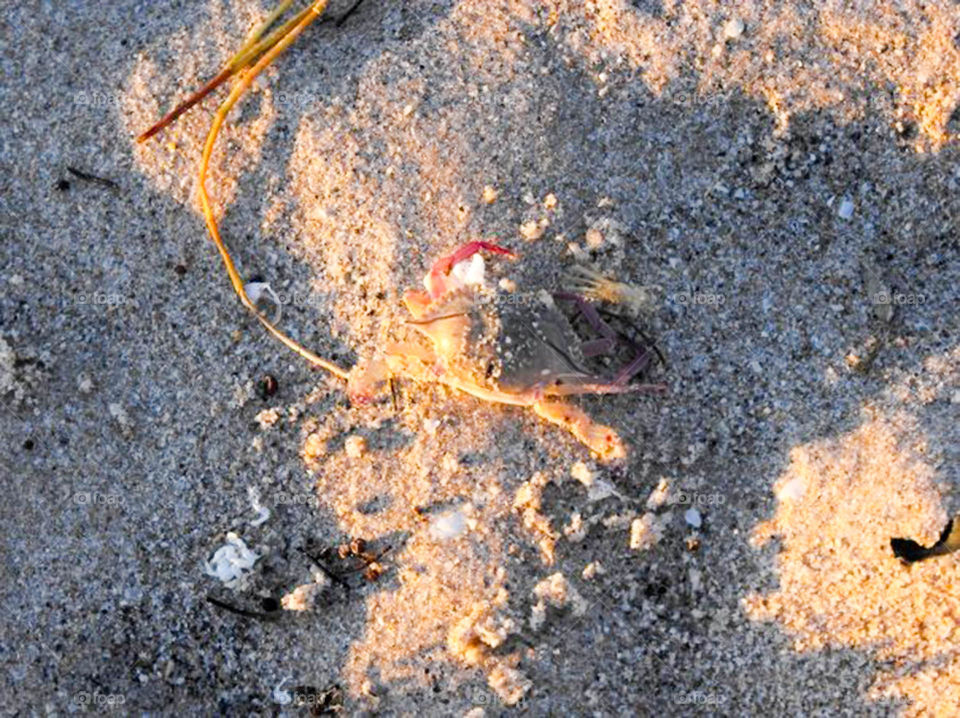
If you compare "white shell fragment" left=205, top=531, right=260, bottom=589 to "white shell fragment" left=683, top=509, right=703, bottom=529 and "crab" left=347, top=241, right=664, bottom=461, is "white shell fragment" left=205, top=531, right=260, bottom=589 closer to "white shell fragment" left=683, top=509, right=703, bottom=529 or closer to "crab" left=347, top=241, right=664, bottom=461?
"crab" left=347, top=241, right=664, bottom=461

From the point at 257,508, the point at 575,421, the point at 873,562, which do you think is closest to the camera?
the point at 873,562

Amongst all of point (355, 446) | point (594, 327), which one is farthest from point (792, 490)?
point (355, 446)

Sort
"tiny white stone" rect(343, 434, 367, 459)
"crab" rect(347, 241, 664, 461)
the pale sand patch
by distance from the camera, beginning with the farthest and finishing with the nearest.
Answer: "tiny white stone" rect(343, 434, 367, 459), "crab" rect(347, 241, 664, 461), the pale sand patch

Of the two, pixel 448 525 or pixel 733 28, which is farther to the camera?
pixel 733 28

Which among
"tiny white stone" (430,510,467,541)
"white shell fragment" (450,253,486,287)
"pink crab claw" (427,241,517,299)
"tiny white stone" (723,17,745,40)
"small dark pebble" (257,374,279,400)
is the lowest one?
"tiny white stone" (430,510,467,541)

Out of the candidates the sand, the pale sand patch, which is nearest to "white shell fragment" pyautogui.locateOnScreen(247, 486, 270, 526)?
the sand

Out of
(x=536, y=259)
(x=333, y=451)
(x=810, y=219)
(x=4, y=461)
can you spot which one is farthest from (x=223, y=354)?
(x=810, y=219)

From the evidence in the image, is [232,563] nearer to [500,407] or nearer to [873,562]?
[500,407]

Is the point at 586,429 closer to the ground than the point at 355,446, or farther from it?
closer to the ground
